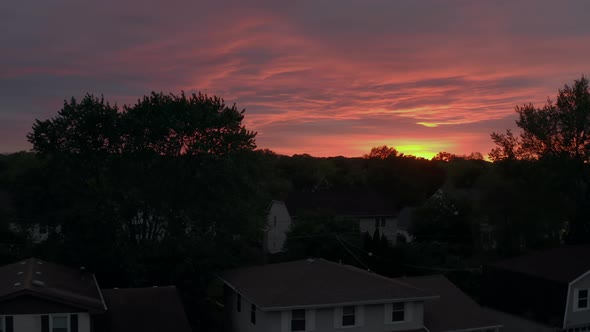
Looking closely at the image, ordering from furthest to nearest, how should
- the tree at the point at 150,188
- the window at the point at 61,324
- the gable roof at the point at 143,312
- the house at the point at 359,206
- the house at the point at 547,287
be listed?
the house at the point at 359,206
the tree at the point at 150,188
the house at the point at 547,287
the gable roof at the point at 143,312
the window at the point at 61,324

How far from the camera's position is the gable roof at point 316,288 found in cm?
2409

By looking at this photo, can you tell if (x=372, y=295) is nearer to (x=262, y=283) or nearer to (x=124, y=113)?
(x=262, y=283)

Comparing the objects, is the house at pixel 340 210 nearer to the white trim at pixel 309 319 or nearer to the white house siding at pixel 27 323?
the white trim at pixel 309 319

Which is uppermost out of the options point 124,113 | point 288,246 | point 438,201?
point 124,113

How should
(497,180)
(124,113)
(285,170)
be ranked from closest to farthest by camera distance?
(124,113)
(497,180)
(285,170)

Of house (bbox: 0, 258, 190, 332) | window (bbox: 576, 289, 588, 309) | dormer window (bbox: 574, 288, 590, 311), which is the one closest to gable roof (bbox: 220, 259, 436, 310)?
house (bbox: 0, 258, 190, 332)

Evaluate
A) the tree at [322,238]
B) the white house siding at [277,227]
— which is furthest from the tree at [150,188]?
the white house siding at [277,227]

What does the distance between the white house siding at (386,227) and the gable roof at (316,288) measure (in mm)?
→ 34800

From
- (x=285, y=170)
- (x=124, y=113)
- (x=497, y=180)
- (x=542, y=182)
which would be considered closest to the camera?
(x=124, y=113)

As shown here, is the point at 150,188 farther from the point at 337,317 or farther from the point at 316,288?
the point at 337,317

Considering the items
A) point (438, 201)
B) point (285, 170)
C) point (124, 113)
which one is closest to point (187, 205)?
point (124, 113)

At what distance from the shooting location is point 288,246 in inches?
1849

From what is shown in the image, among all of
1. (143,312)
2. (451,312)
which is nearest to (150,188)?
(143,312)

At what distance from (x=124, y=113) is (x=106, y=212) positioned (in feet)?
22.4
